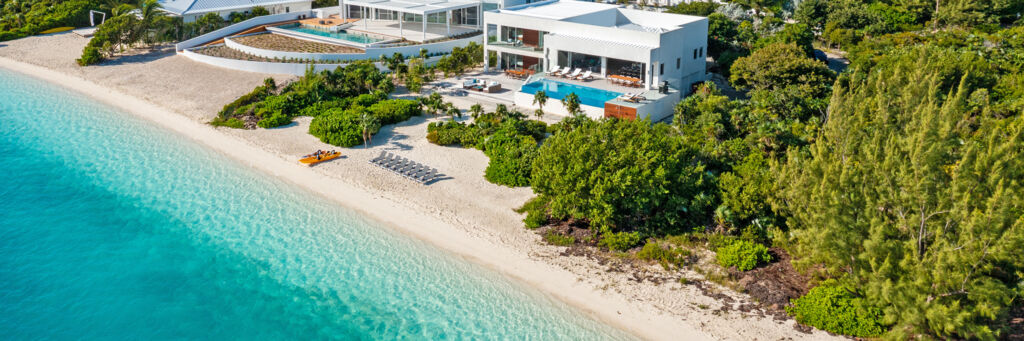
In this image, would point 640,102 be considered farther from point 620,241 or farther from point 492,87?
point 620,241

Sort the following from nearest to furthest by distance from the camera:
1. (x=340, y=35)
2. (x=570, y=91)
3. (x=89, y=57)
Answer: (x=570, y=91), (x=89, y=57), (x=340, y=35)

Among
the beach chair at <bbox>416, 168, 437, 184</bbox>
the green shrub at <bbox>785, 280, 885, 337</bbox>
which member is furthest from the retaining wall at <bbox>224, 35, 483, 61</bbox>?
the green shrub at <bbox>785, 280, 885, 337</bbox>


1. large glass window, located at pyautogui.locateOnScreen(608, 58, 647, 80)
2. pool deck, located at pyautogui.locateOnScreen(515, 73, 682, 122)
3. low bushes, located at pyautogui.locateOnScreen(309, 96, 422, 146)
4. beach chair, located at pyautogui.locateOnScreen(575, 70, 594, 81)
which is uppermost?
large glass window, located at pyautogui.locateOnScreen(608, 58, 647, 80)

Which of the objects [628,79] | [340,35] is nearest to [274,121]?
[340,35]

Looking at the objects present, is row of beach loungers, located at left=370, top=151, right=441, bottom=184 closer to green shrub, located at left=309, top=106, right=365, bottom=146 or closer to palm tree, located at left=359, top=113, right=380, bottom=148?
palm tree, located at left=359, top=113, right=380, bottom=148

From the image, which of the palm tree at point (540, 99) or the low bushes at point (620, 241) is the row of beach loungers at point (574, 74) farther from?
the low bushes at point (620, 241)

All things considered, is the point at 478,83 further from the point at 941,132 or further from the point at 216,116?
the point at 941,132
